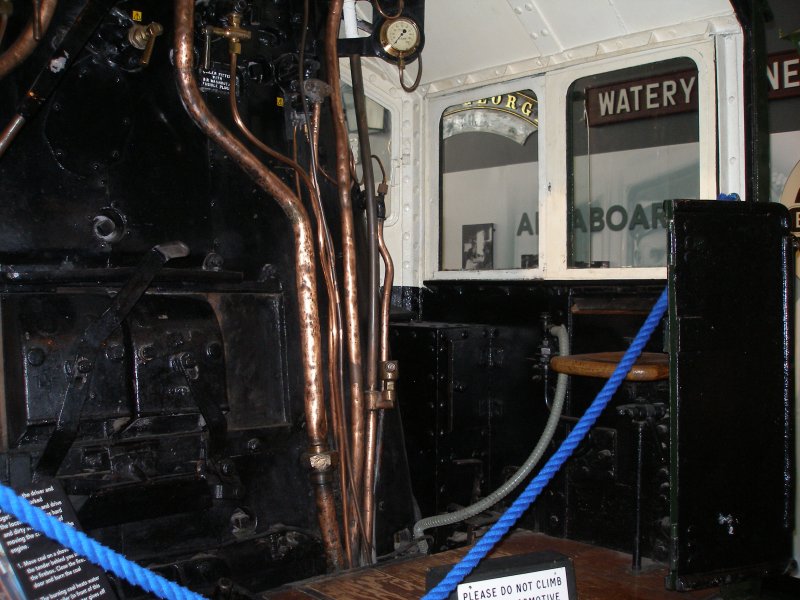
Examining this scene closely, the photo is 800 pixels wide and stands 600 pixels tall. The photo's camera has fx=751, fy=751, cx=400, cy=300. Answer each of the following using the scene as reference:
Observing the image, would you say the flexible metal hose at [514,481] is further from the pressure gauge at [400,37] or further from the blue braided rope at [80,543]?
the blue braided rope at [80,543]

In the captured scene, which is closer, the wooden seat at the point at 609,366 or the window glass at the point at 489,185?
the wooden seat at the point at 609,366

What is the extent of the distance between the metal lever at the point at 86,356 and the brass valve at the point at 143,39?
0.72 m

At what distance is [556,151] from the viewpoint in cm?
377

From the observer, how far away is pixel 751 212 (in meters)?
2.74

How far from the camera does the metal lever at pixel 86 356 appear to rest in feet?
7.76

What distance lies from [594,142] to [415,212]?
42.1 inches

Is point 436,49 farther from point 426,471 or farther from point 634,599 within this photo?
point 634,599

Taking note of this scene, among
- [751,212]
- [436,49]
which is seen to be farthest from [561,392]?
[436,49]

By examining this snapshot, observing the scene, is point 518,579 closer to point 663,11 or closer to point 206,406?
point 206,406

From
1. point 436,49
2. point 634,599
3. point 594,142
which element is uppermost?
point 436,49

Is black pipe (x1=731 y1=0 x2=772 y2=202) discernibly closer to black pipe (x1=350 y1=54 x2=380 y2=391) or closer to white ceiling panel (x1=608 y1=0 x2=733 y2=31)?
white ceiling panel (x1=608 y1=0 x2=733 y2=31)

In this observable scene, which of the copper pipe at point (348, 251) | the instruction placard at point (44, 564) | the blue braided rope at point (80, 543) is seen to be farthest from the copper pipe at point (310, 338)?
the blue braided rope at point (80, 543)

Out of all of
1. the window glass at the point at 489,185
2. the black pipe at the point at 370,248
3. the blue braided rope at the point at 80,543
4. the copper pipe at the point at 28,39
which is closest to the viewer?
the blue braided rope at the point at 80,543

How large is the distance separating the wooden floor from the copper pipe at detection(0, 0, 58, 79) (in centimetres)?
205
